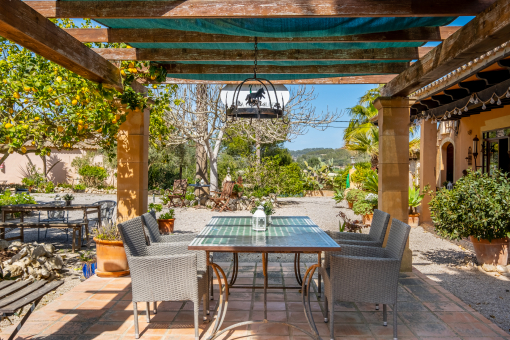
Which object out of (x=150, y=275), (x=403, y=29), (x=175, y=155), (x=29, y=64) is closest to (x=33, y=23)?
(x=150, y=275)

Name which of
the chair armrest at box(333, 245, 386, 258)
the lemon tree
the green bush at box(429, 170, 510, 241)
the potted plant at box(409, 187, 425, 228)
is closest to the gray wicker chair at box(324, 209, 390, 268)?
the chair armrest at box(333, 245, 386, 258)

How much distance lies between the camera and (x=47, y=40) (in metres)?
2.59

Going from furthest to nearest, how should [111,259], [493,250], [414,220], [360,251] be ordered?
[414,220], [493,250], [111,259], [360,251]

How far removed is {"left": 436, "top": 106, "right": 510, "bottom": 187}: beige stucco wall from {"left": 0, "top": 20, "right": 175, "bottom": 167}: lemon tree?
23.7 feet

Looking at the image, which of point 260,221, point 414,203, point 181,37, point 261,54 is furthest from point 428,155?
point 181,37

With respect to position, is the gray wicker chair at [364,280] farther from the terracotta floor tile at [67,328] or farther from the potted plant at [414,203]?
the potted plant at [414,203]

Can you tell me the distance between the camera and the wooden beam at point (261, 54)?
12.2ft

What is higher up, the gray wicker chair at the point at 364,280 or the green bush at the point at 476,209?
the green bush at the point at 476,209

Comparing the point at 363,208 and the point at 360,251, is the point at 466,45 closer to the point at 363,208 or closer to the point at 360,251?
the point at 360,251

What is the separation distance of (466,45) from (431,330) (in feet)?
7.20

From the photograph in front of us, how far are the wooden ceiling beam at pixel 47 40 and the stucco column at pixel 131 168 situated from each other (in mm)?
898

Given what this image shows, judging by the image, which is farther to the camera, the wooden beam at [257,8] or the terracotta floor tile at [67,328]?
the terracotta floor tile at [67,328]

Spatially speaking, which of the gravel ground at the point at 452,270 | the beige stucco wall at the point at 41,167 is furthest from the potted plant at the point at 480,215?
the beige stucco wall at the point at 41,167

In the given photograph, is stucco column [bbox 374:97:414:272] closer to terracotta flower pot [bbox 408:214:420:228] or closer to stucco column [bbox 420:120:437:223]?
stucco column [bbox 420:120:437:223]
